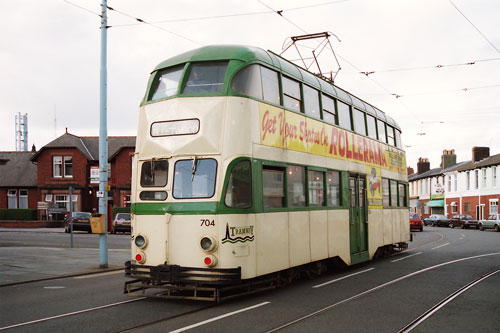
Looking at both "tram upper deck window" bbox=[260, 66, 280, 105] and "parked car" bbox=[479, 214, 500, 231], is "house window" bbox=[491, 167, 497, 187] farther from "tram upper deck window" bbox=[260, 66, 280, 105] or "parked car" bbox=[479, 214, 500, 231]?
"tram upper deck window" bbox=[260, 66, 280, 105]

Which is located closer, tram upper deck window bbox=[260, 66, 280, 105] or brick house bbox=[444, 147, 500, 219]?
tram upper deck window bbox=[260, 66, 280, 105]

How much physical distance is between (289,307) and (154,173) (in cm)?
340

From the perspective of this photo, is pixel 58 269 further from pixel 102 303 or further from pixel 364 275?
pixel 364 275

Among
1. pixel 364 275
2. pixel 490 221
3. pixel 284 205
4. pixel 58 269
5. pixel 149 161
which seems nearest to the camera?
pixel 149 161

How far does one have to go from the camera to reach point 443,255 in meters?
18.3

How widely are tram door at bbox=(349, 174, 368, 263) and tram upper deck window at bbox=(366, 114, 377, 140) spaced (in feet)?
5.88

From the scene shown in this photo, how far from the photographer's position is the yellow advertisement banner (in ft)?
32.7

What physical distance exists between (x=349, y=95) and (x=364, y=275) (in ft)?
16.7

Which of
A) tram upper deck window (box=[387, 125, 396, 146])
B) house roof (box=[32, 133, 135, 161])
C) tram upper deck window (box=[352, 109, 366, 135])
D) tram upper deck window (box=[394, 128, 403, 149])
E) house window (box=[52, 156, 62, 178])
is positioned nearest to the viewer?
tram upper deck window (box=[352, 109, 366, 135])

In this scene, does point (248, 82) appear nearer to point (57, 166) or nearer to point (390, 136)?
point (390, 136)

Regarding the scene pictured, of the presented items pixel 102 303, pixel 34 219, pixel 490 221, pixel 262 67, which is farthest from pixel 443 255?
pixel 34 219

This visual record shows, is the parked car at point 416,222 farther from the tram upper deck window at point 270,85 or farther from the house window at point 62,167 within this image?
the tram upper deck window at point 270,85

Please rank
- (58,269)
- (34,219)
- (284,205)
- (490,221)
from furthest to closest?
(34,219) → (490,221) → (58,269) → (284,205)

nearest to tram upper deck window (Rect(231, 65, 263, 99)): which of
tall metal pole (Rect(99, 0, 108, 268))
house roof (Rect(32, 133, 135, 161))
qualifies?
tall metal pole (Rect(99, 0, 108, 268))
